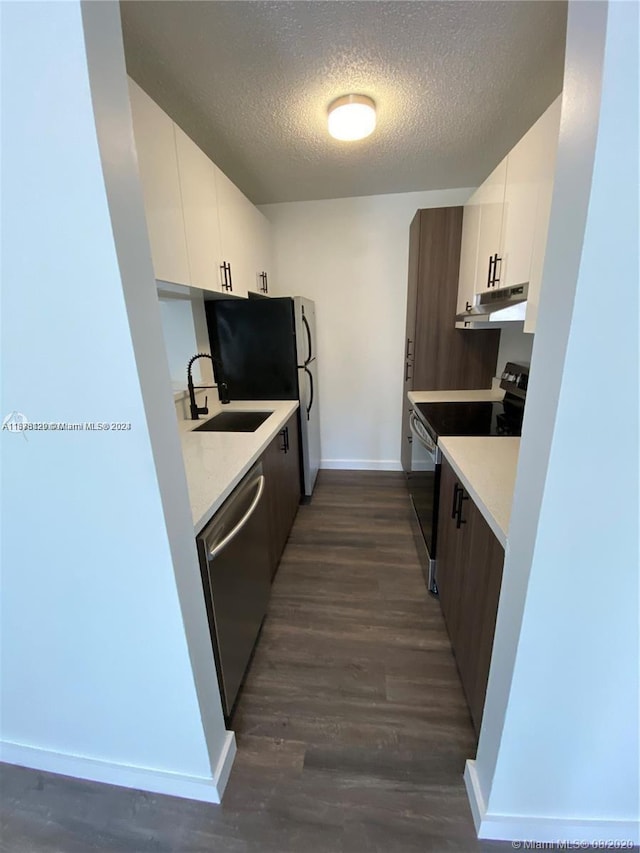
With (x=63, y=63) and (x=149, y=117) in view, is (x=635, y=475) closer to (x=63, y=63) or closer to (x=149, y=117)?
(x=63, y=63)

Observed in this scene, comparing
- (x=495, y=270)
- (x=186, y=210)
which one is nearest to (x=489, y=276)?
(x=495, y=270)

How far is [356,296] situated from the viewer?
129 inches

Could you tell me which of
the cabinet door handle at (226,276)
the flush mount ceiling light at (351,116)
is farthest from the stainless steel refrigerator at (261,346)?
the flush mount ceiling light at (351,116)

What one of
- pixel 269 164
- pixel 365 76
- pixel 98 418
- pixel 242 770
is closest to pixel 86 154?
pixel 98 418

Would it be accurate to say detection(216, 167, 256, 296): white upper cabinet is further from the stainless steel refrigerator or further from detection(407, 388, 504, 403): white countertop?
detection(407, 388, 504, 403): white countertop

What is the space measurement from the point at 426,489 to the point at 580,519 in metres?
1.42

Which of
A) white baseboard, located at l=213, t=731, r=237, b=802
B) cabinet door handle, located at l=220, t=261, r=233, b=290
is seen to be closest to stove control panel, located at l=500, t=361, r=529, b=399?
cabinet door handle, located at l=220, t=261, r=233, b=290

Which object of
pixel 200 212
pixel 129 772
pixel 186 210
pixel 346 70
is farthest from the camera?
pixel 200 212

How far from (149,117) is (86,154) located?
0.91 m

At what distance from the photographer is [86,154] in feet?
2.04

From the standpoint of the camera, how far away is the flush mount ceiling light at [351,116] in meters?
1.61

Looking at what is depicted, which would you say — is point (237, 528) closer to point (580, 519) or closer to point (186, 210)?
point (580, 519)

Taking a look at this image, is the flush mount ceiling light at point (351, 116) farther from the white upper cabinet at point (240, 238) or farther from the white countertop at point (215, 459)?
the white countertop at point (215, 459)

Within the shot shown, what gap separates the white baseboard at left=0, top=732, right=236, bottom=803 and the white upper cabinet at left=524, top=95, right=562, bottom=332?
1902 mm
